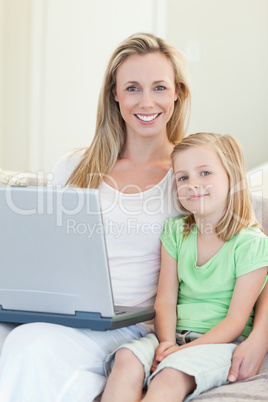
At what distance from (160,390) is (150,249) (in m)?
0.51

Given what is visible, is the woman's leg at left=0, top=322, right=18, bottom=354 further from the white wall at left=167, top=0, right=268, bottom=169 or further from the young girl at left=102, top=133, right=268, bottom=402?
the white wall at left=167, top=0, right=268, bottom=169

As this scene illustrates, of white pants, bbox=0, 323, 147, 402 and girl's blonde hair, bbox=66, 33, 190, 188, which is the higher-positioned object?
girl's blonde hair, bbox=66, 33, 190, 188

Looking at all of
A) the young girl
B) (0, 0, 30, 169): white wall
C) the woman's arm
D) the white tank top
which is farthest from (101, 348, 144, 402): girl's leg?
(0, 0, 30, 169): white wall

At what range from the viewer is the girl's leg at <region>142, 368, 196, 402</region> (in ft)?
4.00

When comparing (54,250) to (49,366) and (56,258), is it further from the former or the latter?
(49,366)

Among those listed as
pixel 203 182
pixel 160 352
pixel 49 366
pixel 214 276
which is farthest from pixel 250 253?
pixel 49 366

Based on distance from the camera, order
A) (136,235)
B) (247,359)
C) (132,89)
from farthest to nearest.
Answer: (132,89) → (136,235) → (247,359)

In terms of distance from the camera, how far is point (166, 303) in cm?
156

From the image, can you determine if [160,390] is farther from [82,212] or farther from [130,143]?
[130,143]

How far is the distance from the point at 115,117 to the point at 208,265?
1.96ft

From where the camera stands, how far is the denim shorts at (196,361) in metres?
1.28

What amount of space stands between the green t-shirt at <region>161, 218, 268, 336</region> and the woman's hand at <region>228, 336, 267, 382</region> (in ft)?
0.38

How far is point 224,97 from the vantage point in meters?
4.31

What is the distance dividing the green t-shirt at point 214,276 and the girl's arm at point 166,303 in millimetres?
21
